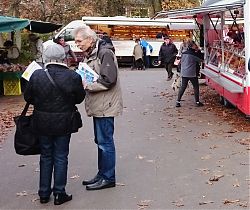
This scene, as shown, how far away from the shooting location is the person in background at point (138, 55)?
89.4 feet

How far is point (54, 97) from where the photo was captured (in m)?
5.28

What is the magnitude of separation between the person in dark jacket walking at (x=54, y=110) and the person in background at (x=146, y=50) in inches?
898

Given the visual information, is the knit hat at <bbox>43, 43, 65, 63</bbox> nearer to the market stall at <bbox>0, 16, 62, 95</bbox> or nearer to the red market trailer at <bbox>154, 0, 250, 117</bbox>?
the red market trailer at <bbox>154, 0, 250, 117</bbox>

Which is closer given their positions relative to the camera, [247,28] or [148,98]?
[247,28]

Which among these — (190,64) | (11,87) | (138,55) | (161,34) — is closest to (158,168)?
(190,64)

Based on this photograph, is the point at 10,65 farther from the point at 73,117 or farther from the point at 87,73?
the point at 73,117

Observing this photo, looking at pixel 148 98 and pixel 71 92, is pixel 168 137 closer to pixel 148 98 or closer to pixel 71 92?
pixel 71 92

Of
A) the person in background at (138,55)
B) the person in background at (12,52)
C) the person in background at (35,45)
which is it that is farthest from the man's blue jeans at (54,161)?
the person in background at (138,55)

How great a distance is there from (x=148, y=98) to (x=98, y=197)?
9300mm

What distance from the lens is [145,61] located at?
28.8 metres

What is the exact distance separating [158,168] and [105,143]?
48.2 inches

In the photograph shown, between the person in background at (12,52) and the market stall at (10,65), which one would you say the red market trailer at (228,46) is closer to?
the market stall at (10,65)

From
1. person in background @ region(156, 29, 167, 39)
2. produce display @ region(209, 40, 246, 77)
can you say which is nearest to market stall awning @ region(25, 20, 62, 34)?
produce display @ region(209, 40, 246, 77)

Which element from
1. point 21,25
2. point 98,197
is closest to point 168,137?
point 98,197
